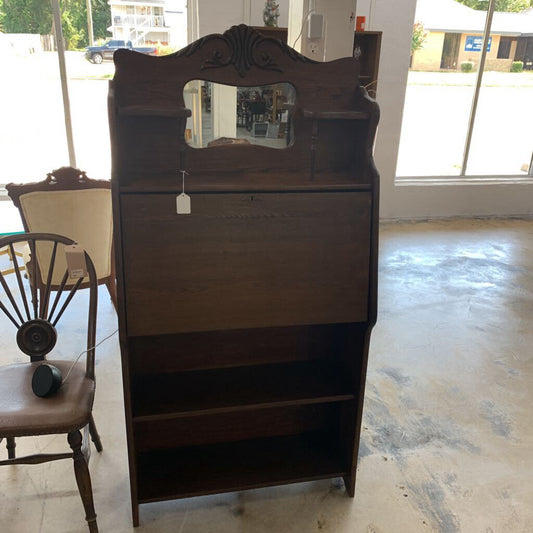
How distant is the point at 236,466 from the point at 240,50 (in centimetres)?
144

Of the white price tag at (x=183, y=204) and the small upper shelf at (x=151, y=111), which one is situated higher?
the small upper shelf at (x=151, y=111)

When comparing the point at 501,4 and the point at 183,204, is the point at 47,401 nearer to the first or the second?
the point at 183,204

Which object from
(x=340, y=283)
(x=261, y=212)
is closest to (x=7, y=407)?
(x=261, y=212)

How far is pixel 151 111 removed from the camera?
Answer: 1385 millimetres

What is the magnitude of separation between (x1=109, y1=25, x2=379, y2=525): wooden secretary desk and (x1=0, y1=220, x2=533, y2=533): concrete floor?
0.14 metres

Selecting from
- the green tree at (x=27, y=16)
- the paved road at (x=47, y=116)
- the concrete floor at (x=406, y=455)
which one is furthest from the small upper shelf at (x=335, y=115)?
the green tree at (x=27, y=16)

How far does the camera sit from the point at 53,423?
1508 millimetres

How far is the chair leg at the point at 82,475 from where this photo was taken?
156cm

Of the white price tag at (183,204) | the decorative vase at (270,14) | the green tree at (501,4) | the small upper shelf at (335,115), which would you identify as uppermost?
the green tree at (501,4)

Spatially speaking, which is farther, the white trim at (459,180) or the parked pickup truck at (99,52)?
the white trim at (459,180)

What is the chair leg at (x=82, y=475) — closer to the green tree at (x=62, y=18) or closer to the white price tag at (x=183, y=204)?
the white price tag at (x=183, y=204)

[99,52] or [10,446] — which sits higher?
[99,52]

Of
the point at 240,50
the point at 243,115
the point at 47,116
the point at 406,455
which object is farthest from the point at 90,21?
the point at 406,455

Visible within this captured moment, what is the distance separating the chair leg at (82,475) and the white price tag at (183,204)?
0.78m
